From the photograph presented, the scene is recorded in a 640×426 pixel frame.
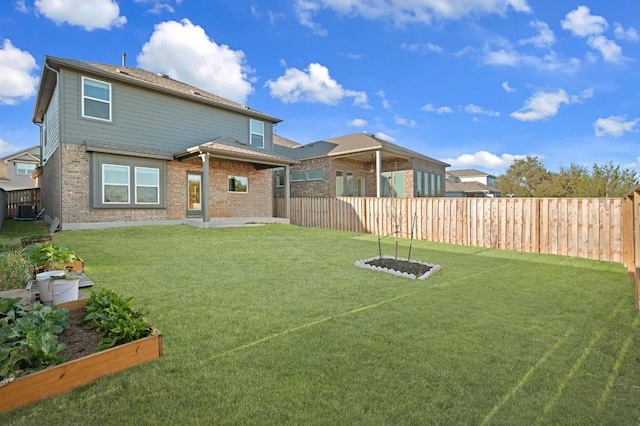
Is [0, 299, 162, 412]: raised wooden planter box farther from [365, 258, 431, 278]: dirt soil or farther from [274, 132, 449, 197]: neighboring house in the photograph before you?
[274, 132, 449, 197]: neighboring house

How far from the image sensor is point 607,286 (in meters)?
5.29

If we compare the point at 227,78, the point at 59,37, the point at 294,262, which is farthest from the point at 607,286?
the point at 227,78

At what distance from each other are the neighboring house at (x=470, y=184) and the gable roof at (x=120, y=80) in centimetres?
2899

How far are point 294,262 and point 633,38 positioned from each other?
44.4 feet

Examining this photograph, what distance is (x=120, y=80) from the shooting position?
1202 centimetres

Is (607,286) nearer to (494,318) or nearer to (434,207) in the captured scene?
(494,318)

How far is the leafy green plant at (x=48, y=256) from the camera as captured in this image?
4.97m

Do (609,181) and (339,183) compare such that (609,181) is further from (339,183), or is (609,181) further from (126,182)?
(126,182)

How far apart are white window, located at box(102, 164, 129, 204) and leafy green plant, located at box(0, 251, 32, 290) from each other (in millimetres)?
8166

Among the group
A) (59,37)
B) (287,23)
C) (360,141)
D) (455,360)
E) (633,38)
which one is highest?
(287,23)

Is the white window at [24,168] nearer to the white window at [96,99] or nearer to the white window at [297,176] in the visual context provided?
the white window at [96,99]

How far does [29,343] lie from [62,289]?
183 centimetres

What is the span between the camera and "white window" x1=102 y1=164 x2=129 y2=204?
464 inches

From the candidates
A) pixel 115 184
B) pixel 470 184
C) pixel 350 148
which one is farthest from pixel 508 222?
pixel 470 184
